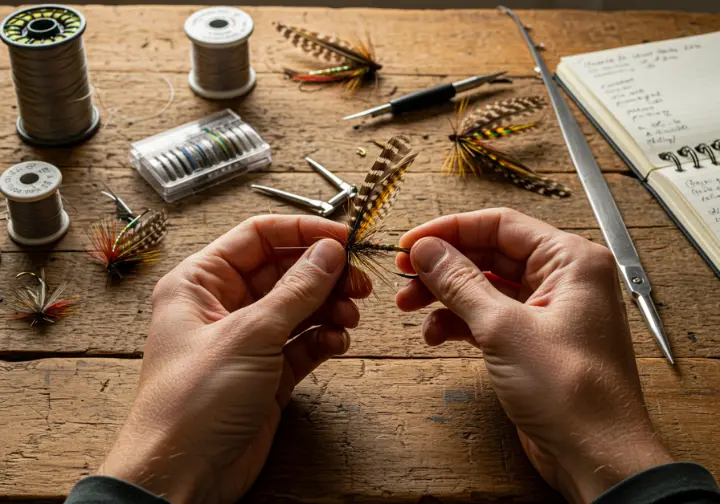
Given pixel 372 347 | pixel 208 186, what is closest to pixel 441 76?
pixel 208 186

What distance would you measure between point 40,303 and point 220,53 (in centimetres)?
69

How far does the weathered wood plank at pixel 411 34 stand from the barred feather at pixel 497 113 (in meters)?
0.18

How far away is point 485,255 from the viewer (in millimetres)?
1386

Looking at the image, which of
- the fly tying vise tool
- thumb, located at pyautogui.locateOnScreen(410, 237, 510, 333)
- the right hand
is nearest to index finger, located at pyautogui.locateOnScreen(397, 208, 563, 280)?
the right hand

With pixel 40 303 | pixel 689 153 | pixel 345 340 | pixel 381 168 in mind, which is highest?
pixel 381 168

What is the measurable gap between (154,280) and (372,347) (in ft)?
1.37

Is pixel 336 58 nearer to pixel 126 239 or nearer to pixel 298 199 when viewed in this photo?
pixel 298 199

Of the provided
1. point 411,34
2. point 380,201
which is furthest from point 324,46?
point 380,201

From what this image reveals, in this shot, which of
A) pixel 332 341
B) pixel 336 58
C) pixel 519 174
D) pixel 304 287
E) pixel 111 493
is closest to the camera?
pixel 111 493

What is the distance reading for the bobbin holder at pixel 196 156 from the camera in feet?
5.26

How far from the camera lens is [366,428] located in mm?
1243

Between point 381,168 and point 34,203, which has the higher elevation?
point 381,168

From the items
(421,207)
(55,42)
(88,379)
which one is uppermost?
(55,42)

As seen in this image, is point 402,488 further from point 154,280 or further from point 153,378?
point 154,280
